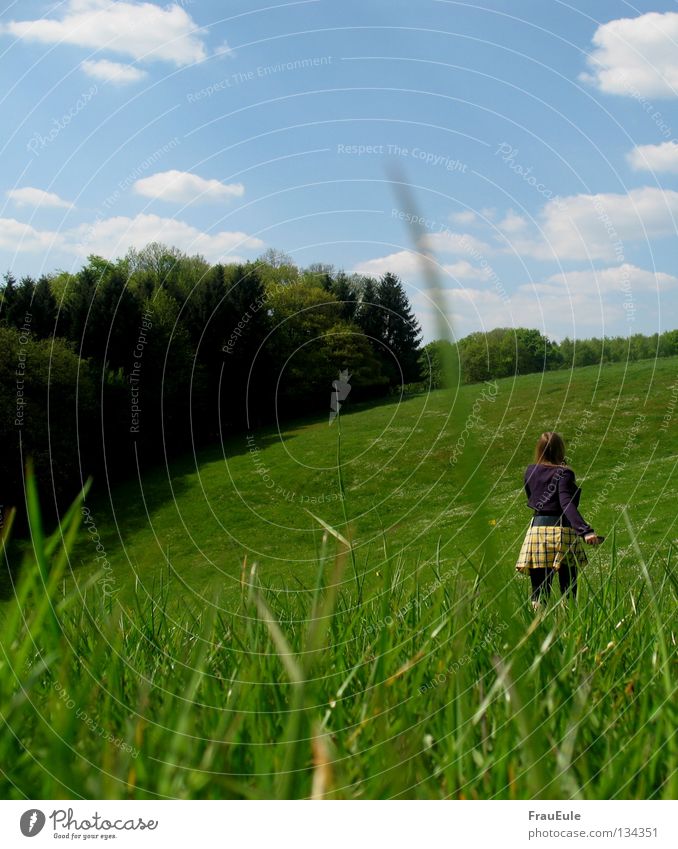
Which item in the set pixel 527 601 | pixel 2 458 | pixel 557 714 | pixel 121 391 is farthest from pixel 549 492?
pixel 2 458

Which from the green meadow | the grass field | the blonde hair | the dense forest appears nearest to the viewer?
the grass field

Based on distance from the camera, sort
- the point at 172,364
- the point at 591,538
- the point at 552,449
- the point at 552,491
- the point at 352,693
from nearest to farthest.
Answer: the point at 352,693
the point at 591,538
the point at 552,491
the point at 552,449
the point at 172,364

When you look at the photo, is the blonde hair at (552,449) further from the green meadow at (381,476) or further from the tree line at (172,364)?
the green meadow at (381,476)

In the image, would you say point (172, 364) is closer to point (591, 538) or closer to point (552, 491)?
point (552, 491)

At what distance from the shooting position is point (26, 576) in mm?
1167

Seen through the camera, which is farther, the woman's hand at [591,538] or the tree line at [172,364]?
the tree line at [172,364]

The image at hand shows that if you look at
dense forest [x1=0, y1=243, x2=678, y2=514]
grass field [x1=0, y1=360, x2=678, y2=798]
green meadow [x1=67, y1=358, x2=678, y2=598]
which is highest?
dense forest [x1=0, y1=243, x2=678, y2=514]

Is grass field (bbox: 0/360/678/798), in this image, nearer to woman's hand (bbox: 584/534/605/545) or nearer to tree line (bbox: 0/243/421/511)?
woman's hand (bbox: 584/534/605/545)

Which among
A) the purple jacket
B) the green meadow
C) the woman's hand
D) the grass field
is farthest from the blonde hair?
the green meadow

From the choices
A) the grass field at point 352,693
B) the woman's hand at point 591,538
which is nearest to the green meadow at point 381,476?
the woman's hand at point 591,538

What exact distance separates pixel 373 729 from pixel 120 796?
1.22ft

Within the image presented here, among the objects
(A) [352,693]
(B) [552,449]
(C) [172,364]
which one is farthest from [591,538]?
(C) [172,364]

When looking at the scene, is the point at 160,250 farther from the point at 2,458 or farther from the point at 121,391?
the point at 2,458

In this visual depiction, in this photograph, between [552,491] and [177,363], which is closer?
[552,491]
